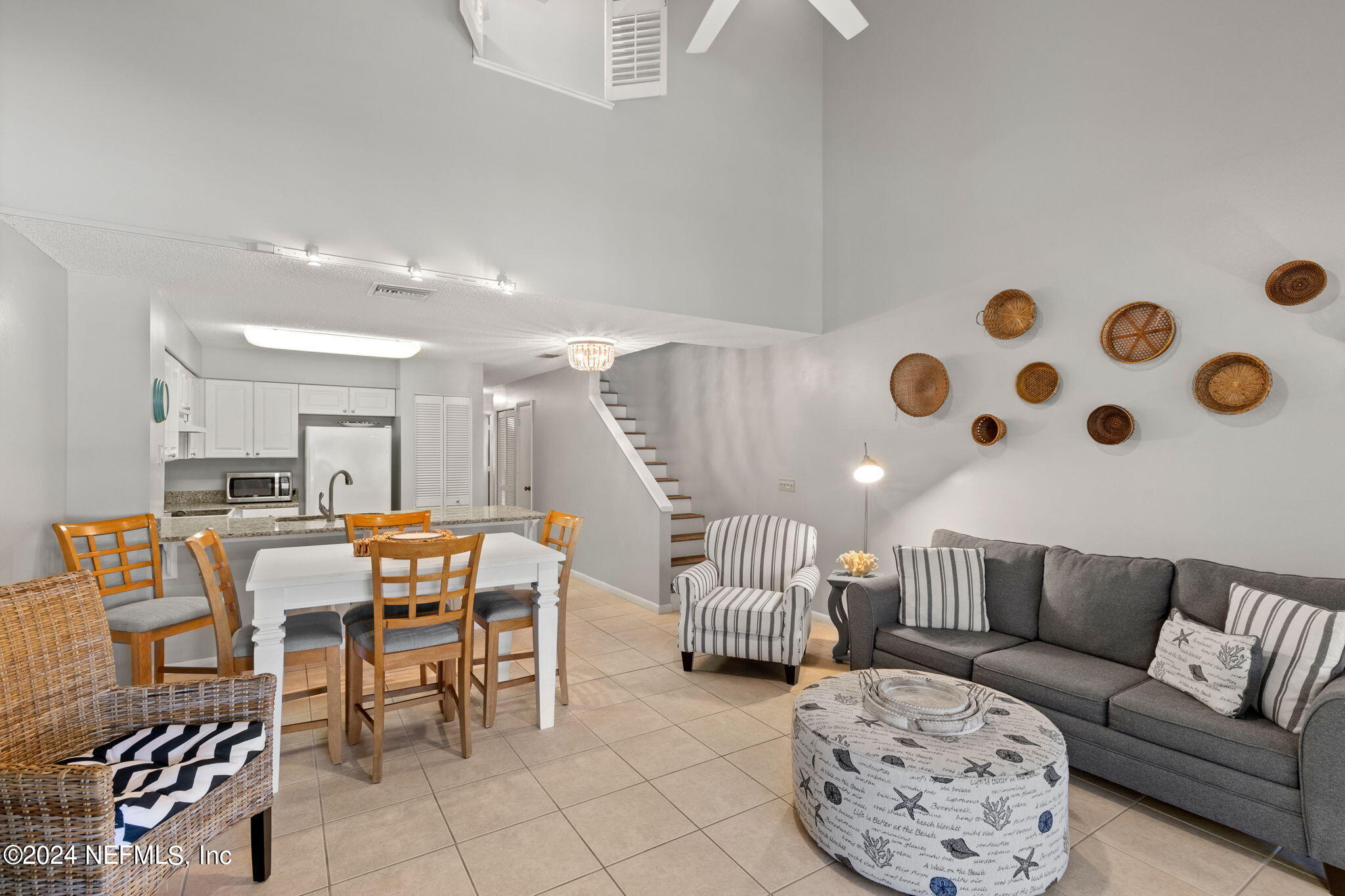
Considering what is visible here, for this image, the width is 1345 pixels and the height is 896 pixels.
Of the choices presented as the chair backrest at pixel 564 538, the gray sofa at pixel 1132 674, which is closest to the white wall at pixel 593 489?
the chair backrest at pixel 564 538

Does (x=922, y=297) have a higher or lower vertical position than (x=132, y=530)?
higher

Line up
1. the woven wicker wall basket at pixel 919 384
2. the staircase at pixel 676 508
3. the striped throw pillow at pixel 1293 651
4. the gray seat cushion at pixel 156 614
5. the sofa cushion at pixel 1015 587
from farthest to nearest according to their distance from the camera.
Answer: the staircase at pixel 676 508, the woven wicker wall basket at pixel 919 384, the sofa cushion at pixel 1015 587, the gray seat cushion at pixel 156 614, the striped throw pillow at pixel 1293 651

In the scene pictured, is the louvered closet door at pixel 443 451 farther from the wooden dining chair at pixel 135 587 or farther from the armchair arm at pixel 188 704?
the armchair arm at pixel 188 704

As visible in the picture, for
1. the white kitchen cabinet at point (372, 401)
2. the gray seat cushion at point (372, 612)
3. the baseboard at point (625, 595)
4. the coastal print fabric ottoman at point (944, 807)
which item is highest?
the white kitchen cabinet at point (372, 401)

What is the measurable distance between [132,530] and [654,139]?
3.75 meters

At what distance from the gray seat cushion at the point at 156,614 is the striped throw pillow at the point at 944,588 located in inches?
136

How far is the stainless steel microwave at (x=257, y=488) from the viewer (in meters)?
5.63

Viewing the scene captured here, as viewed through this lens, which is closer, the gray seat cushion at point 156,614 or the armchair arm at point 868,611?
the gray seat cushion at point 156,614

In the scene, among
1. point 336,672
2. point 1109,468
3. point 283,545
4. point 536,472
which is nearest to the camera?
point 336,672

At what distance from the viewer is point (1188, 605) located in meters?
2.72

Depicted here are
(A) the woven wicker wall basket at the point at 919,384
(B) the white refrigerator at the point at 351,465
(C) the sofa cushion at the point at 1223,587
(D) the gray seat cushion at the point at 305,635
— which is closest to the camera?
(C) the sofa cushion at the point at 1223,587

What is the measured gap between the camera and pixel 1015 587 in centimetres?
332

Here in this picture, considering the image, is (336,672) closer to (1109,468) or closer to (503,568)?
(503,568)

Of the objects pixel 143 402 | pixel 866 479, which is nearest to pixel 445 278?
pixel 143 402
